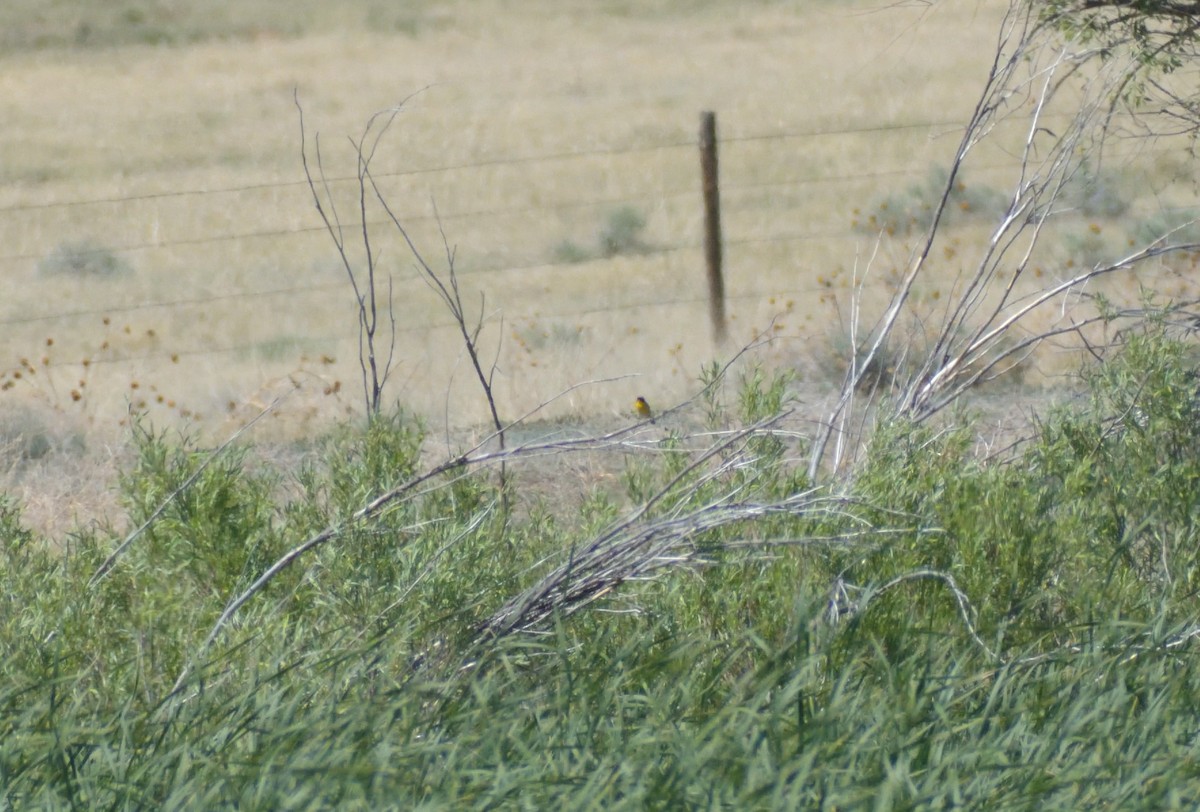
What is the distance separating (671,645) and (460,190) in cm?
1881

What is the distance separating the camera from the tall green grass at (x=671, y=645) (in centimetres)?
273

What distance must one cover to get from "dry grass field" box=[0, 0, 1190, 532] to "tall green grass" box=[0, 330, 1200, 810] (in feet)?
2.64

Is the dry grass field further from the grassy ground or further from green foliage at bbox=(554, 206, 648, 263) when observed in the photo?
the grassy ground

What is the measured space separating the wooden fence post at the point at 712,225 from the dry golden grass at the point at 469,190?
23cm

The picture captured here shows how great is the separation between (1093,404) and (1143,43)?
4.65ft

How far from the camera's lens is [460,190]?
71.4ft

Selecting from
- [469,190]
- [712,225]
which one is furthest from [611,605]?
[469,190]

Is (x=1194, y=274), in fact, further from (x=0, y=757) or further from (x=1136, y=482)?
(x=0, y=757)

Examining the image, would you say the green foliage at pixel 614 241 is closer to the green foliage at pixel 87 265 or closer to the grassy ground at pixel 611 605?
the green foliage at pixel 87 265

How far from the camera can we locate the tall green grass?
2.73 metres

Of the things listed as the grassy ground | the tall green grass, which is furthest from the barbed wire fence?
the tall green grass

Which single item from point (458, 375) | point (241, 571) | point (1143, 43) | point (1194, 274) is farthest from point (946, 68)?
point (241, 571)

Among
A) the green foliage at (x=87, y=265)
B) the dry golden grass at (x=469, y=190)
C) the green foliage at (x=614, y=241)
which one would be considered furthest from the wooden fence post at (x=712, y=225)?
the green foliage at (x=87, y=265)

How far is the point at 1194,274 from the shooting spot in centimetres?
1097
